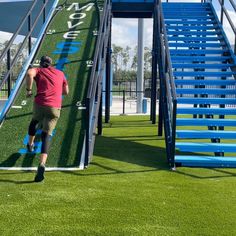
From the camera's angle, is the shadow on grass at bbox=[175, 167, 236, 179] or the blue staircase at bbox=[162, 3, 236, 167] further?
the blue staircase at bbox=[162, 3, 236, 167]

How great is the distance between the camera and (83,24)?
11.0m

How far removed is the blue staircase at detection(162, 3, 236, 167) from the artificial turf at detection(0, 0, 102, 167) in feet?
6.71

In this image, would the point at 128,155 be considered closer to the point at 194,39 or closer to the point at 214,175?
the point at 214,175

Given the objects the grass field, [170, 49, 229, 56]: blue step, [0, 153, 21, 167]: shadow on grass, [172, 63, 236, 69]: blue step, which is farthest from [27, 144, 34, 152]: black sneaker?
[170, 49, 229, 56]: blue step

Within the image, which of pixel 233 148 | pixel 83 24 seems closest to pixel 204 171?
pixel 233 148

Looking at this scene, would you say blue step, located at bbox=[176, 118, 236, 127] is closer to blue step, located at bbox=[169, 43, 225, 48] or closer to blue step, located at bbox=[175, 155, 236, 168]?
blue step, located at bbox=[175, 155, 236, 168]

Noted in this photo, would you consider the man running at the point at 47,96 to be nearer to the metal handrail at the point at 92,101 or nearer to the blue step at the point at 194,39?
the metal handrail at the point at 92,101

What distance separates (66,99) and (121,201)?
380cm

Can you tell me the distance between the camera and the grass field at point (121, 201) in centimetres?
417

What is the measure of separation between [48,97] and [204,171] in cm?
304

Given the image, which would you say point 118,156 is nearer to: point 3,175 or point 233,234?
point 3,175

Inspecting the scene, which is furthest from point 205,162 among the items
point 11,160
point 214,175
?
point 11,160

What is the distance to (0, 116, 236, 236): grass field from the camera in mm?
4168

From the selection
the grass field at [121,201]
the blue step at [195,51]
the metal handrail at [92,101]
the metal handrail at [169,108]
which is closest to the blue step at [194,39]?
the blue step at [195,51]
